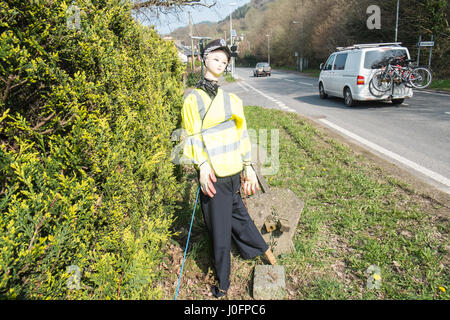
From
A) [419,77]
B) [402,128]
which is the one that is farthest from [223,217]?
[419,77]

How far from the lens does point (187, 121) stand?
2.21 m

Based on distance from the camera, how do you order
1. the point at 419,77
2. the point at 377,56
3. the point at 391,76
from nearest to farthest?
the point at 391,76, the point at 377,56, the point at 419,77

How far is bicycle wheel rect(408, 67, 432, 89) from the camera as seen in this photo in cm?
1075

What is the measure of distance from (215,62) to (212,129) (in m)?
0.51

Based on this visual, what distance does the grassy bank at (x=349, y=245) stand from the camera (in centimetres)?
251

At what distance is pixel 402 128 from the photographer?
767 cm

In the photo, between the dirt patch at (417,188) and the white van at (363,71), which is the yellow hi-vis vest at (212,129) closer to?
the dirt patch at (417,188)

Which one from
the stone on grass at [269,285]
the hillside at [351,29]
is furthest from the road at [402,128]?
the hillside at [351,29]

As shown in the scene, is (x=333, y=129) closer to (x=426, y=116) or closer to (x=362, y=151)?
(x=362, y=151)

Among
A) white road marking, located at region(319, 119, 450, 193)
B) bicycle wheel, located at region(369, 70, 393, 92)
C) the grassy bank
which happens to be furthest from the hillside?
the grassy bank

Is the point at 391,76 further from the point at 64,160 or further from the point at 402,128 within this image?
the point at 64,160

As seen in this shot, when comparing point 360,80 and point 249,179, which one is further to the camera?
point 360,80

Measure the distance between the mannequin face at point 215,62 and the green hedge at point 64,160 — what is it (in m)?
0.69

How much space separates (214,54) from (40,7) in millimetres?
1122
